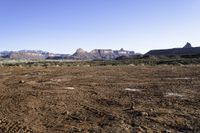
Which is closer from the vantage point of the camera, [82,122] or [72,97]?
[82,122]

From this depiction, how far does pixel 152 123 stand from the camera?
1020 centimetres

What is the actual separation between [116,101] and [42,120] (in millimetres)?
4185

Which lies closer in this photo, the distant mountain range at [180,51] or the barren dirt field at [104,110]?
the barren dirt field at [104,110]

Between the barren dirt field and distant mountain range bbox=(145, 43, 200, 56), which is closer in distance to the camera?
the barren dirt field

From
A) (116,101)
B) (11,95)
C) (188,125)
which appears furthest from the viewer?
(11,95)

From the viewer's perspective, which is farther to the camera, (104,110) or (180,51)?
(180,51)

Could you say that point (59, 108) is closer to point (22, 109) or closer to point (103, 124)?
point (22, 109)

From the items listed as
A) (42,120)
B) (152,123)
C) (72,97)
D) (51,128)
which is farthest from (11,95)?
(152,123)

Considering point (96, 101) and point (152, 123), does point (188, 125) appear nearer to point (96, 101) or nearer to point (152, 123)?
point (152, 123)

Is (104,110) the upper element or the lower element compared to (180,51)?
lower

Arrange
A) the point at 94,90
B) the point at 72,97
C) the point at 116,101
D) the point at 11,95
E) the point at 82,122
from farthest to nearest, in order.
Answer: the point at 94,90
the point at 11,95
the point at 72,97
the point at 116,101
the point at 82,122

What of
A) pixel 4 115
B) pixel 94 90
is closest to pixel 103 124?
pixel 4 115

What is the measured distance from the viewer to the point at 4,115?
1190 cm

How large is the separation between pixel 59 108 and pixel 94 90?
5.38 metres
